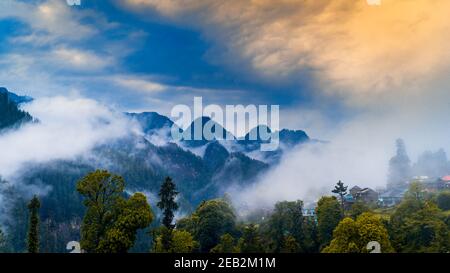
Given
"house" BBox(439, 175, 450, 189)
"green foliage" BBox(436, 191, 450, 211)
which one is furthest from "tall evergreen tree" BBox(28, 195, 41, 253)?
"house" BBox(439, 175, 450, 189)

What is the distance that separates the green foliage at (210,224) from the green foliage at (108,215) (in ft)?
88.3

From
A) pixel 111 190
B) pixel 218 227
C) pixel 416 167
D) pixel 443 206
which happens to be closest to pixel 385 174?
pixel 416 167

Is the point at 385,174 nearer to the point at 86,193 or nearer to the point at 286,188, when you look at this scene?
the point at 286,188

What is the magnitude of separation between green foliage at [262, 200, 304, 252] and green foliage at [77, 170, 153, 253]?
22.4 m

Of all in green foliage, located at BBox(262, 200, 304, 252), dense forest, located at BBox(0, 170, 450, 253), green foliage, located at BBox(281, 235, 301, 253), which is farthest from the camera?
green foliage, located at BBox(262, 200, 304, 252)

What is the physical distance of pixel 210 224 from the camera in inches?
2714

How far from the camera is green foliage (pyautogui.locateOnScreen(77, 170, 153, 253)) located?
4053 centimetres

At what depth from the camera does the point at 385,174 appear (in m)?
133

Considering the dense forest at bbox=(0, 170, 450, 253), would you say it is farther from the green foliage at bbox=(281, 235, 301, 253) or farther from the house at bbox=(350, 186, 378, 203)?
the house at bbox=(350, 186, 378, 203)

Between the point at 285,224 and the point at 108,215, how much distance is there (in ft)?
91.3

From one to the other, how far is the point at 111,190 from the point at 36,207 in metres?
7.60

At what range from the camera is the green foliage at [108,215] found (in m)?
40.5

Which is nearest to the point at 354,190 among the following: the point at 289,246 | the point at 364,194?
the point at 364,194

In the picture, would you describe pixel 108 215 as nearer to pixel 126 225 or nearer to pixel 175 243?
pixel 126 225
